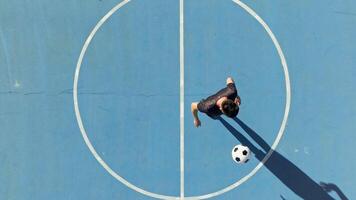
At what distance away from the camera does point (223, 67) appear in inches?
245

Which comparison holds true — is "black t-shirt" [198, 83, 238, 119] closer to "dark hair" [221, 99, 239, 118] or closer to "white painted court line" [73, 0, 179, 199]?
"dark hair" [221, 99, 239, 118]

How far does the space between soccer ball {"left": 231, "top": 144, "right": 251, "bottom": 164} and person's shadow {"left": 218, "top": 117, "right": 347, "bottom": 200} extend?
0.39 metres

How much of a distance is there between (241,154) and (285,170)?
935mm

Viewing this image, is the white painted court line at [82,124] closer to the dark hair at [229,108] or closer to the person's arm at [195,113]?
the person's arm at [195,113]

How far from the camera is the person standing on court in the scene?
4954 millimetres

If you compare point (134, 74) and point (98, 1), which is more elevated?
point (98, 1)

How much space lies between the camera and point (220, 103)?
17.0ft

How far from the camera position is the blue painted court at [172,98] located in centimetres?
612

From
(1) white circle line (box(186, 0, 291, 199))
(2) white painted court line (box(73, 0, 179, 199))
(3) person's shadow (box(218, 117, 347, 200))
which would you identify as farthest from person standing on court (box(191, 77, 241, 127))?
(2) white painted court line (box(73, 0, 179, 199))

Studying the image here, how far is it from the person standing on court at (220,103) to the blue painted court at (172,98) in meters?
0.39

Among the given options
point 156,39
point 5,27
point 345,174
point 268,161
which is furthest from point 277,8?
point 5,27

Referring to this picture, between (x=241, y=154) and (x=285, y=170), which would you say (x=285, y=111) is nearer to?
(x=285, y=170)

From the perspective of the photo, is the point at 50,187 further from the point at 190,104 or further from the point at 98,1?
the point at 98,1

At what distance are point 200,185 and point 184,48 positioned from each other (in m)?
2.20
